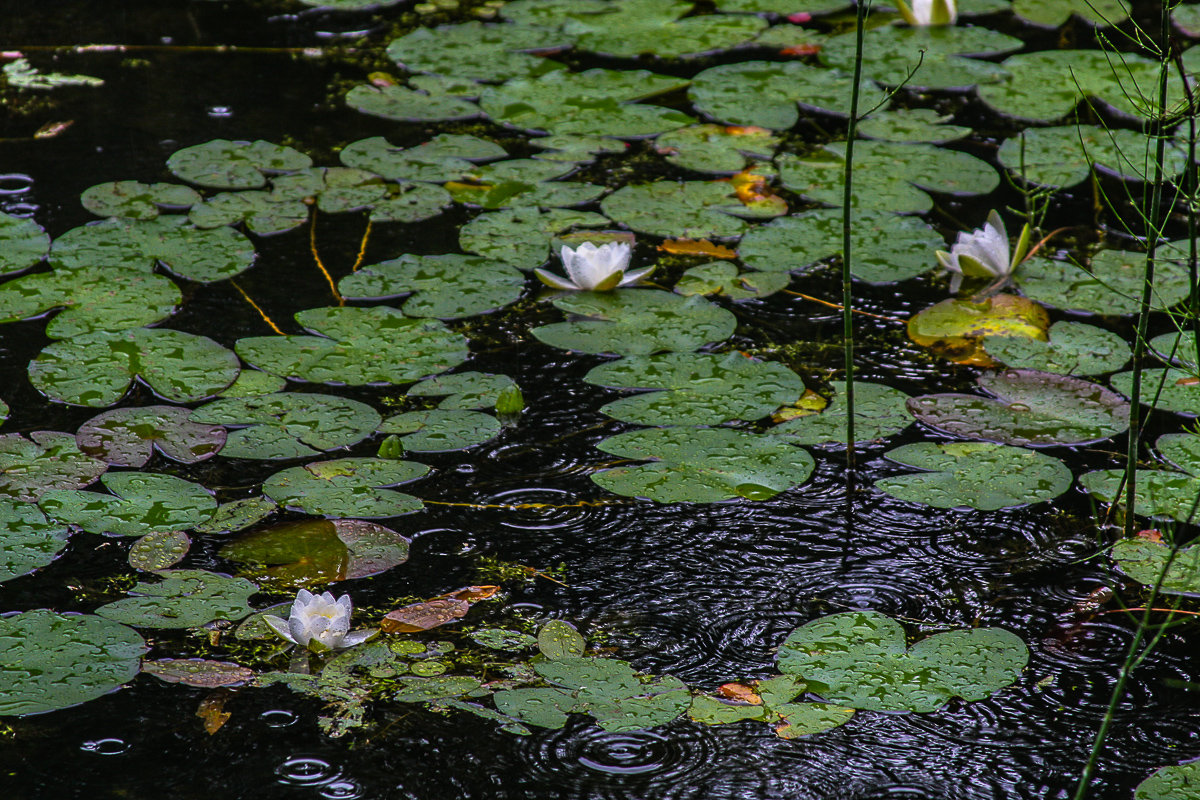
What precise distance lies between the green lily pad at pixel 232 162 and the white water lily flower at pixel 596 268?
98 centimetres

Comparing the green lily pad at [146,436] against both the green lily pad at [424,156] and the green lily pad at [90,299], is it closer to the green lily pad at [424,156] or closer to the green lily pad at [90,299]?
the green lily pad at [90,299]

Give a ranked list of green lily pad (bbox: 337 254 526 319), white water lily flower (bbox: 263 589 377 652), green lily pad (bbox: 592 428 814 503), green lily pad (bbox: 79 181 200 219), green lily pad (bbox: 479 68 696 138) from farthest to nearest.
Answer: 1. green lily pad (bbox: 479 68 696 138)
2. green lily pad (bbox: 79 181 200 219)
3. green lily pad (bbox: 337 254 526 319)
4. green lily pad (bbox: 592 428 814 503)
5. white water lily flower (bbox: 263 589 377 652)

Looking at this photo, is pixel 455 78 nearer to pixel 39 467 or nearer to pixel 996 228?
pixel 996 228

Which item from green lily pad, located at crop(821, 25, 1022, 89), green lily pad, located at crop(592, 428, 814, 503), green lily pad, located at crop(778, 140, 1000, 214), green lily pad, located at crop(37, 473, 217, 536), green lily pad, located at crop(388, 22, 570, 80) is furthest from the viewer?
green lily pad, located at crop(388, 22, 570, 80)

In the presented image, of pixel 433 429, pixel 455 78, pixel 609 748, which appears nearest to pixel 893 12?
pixel 455 78

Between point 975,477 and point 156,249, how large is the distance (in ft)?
6.72

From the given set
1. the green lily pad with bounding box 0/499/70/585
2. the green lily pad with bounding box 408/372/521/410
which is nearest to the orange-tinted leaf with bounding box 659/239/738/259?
the green lily pad with bounding box 408/372/521/410

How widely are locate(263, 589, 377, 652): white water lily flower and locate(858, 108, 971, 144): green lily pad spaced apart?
7.92 feet

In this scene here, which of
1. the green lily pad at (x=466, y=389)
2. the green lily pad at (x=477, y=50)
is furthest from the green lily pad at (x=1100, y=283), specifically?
the green lily pad at (x=477, y=50)

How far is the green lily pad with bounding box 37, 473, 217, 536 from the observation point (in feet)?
7.10

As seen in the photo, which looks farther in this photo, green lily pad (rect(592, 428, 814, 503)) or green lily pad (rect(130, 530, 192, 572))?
green lily pad (rect(592, 428, 814, 503))

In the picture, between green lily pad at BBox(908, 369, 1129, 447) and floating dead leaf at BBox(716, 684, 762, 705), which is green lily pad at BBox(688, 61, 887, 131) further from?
floating dead leaf at BBox(716, 684, 762, 705)

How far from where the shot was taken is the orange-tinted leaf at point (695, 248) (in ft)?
10.4

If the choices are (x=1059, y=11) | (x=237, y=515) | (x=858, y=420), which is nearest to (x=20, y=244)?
(x=237, y=515)
